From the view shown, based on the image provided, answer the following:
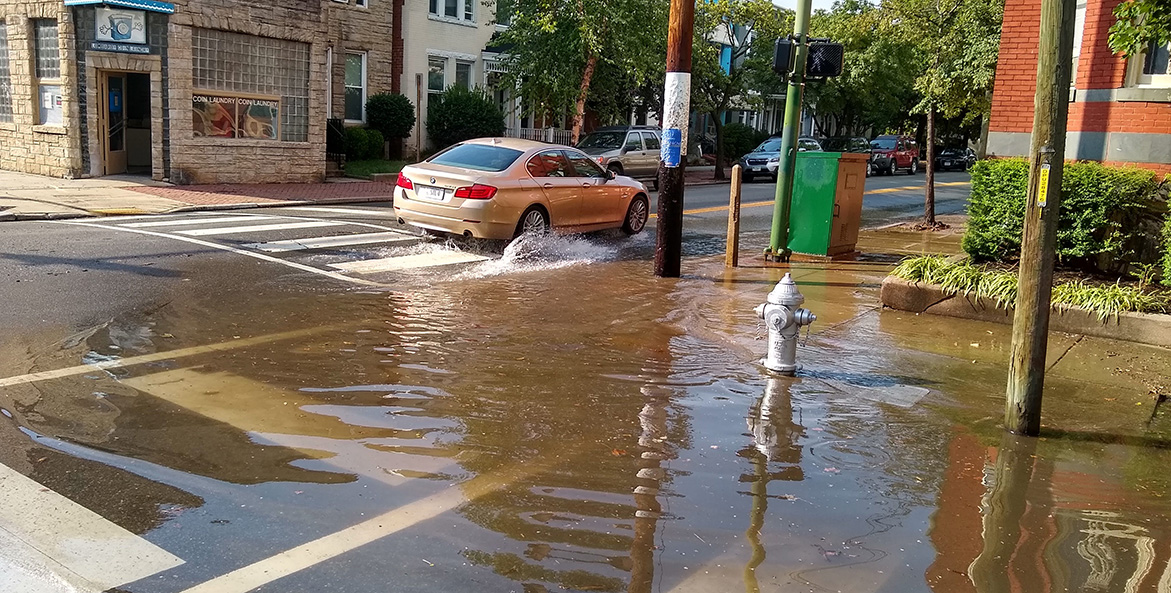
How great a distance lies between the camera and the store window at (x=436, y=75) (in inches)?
1186

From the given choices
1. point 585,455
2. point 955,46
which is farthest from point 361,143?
point 585,455

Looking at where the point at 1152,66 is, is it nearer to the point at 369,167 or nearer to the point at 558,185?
the point at 558,185

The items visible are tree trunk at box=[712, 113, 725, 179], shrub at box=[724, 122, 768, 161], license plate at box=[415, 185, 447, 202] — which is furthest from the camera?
shrub at box=[724, 122, 768, 161]

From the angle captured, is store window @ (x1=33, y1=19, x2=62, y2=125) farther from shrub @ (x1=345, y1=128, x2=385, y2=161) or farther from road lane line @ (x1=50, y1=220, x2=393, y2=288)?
shrub @ (x1=345, y1=128, x2=385, y2=161)

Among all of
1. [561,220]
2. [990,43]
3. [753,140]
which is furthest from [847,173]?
[753,140]

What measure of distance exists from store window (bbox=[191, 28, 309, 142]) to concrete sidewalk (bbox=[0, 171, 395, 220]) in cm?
138

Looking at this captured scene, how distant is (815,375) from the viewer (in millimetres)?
7273

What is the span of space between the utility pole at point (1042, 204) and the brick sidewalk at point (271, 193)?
566 inches

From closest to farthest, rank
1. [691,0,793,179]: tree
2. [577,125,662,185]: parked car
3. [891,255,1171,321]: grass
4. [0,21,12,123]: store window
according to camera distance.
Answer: [891,255,1171,321]: grass, [0,21,12,123]: store window, [577,125,662,185]: parked car, [691,0,793,179]: tree

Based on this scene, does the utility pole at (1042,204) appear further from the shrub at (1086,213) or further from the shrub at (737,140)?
the shrub at (737,140)

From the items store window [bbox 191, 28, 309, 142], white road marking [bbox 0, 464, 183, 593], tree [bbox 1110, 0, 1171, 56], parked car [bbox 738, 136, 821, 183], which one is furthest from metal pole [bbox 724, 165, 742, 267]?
parked car [bbox 738, 136, 821, 183]

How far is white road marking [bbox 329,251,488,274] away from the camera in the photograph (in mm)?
11117

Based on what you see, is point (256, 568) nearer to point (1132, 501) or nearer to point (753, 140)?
point (1132, 501)

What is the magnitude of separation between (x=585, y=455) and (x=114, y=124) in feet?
60.9
